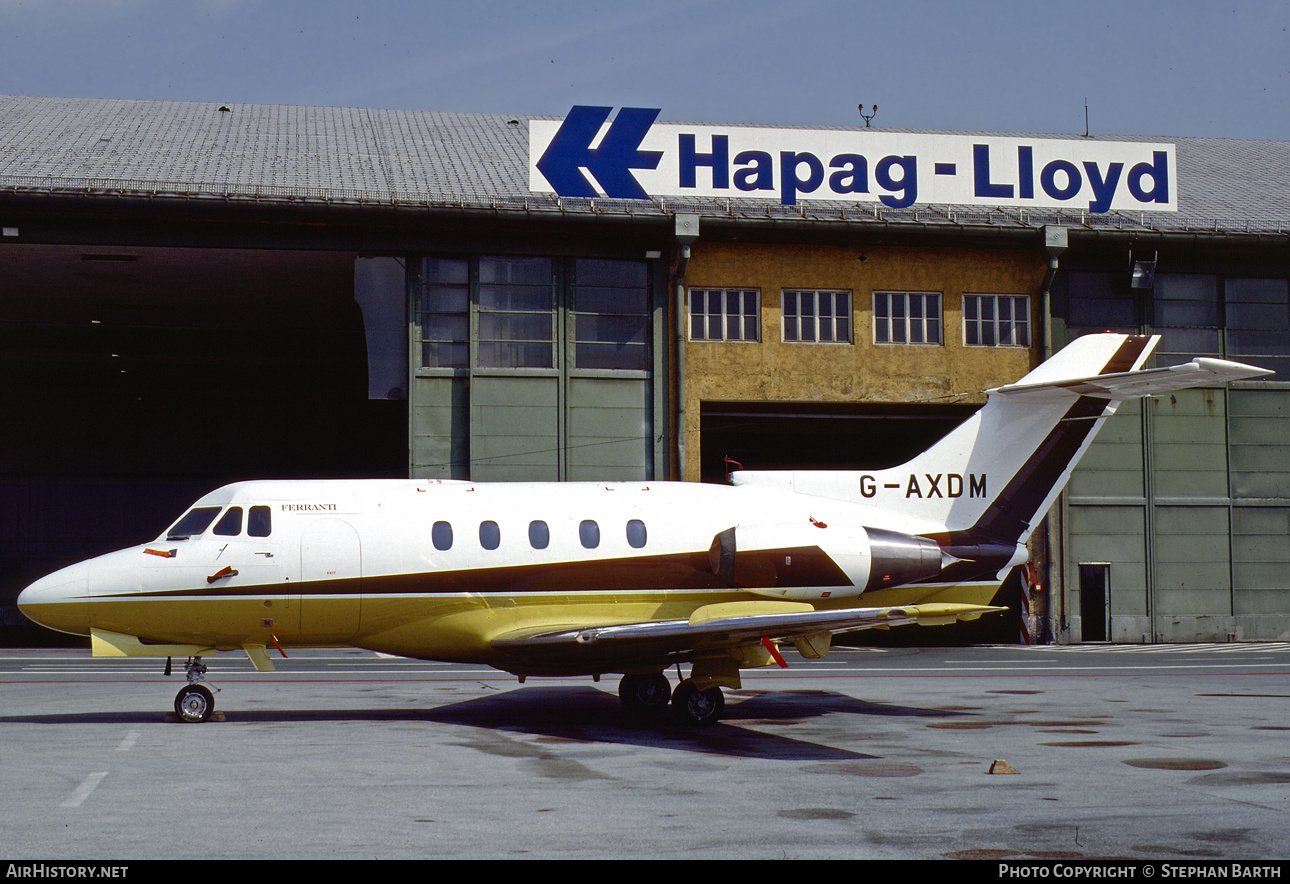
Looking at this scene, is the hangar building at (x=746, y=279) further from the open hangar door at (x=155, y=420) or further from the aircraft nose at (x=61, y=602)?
the aircraft nose at (x=61, y=602)

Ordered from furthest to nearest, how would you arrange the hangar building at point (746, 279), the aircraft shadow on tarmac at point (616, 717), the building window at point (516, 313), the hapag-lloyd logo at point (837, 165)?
the building window at point (516, 313) < the hapag-lloyd logo at point (837, 165) < the hangar building at point (746, 279) < the aircraft shadow on tarmac at point (616, 717)

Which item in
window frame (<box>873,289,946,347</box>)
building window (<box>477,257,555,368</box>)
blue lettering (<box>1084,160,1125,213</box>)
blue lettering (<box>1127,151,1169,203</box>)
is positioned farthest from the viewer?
blue lettering (<box>1127,151,1169,203</box>)

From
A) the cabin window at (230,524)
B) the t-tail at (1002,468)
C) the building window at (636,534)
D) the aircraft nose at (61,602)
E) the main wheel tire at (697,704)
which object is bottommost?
the main wheel tire at (697,704)

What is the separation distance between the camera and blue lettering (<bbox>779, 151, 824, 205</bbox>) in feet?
113

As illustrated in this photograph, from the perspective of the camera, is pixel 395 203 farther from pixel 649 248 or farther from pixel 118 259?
pixel 118 259

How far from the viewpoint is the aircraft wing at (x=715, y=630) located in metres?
14.8

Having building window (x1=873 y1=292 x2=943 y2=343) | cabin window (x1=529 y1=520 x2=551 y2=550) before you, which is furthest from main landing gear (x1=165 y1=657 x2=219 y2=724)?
building window (x1=873 y1=292 x2=943 y2=343)

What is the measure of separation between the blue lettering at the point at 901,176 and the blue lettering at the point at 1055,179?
159 inches

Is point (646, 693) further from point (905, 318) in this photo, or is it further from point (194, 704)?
point (905, 318)

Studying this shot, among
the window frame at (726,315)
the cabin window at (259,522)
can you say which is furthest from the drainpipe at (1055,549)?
the cabin window at (259,522)

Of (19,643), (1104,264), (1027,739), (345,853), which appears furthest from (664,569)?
(19,643)

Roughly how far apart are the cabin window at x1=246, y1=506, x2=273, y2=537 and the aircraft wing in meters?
3.60

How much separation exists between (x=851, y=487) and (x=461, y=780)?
9492 millimetres

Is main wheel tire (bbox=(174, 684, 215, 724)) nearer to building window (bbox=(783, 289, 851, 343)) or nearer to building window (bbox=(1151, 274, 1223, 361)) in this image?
building window (bbox=(783, 289, 851, 343))
